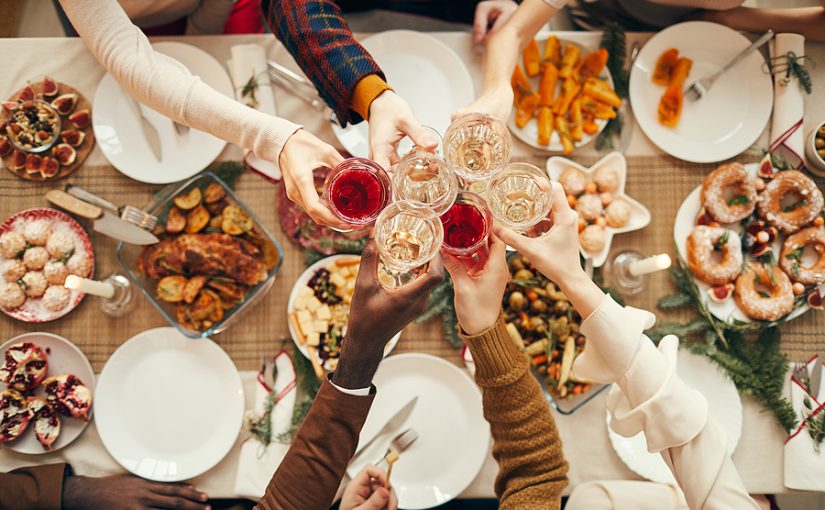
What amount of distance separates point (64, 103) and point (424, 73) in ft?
3.91

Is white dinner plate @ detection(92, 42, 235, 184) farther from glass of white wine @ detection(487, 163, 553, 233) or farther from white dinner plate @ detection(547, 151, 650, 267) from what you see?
white dinner plate @ detection(547, 151, 650, 267)

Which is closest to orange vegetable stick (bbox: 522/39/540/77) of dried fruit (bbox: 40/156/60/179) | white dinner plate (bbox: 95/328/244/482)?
white dinner plate (bbox: 95/328/244/482)

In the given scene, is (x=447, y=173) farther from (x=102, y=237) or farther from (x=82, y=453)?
(x=82, y=453)

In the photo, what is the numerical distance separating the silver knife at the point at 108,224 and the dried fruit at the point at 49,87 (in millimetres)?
364

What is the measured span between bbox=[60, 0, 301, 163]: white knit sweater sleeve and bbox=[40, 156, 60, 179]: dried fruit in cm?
43

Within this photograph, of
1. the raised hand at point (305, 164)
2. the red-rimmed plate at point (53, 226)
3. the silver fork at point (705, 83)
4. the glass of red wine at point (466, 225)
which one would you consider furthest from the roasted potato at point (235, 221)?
the silver fork at point (705, 83)

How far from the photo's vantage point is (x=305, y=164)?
1310 millimetres

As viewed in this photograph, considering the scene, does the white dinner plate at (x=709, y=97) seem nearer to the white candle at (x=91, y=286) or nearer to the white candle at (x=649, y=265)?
the white candle at (x=649, y=265)

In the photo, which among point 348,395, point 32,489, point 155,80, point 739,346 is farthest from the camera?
point 739,346

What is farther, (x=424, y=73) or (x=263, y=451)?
(x=424, y=73)

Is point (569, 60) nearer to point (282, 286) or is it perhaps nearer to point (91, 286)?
point (282, 286)

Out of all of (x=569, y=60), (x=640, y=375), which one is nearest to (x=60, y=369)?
(x=640, y=375)

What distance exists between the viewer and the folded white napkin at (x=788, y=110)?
1.70 meters

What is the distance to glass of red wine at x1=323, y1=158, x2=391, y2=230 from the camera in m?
1.22
